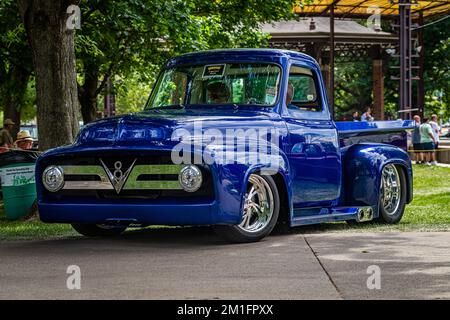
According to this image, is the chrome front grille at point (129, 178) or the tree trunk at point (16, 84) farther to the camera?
the tree trunk at point (16, 84)

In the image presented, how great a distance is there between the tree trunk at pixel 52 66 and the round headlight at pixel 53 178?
408 centimetres

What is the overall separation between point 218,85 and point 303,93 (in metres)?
0.97

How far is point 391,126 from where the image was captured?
39.1ft

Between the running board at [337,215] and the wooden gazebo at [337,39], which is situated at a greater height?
the wooden gazebo at [337,39]

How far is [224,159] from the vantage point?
8555mm

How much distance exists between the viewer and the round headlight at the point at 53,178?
910 centimetres

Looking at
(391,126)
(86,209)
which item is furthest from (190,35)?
(86,209)

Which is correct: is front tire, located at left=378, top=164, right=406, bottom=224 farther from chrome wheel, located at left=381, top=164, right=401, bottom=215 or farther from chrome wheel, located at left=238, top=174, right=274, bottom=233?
chrome wheel, located at left=238, top=174, right=274, bottom=233

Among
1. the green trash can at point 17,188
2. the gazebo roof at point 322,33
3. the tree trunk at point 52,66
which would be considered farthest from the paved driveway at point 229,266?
the gazebo roof at point 322,33

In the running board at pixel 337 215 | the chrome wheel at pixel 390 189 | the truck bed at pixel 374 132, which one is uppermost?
the truck bed at pixel 374 132

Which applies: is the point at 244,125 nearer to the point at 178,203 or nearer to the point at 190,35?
the point at 178,203

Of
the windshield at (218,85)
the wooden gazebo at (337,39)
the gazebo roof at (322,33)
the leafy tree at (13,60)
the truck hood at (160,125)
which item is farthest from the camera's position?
the wooden gazebo at (337,39)

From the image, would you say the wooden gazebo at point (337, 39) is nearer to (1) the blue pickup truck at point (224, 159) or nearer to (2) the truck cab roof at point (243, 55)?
(1) the blue pickup truck at point (224, 159)

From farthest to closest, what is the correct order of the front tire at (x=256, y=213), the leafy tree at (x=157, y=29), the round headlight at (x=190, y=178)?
the leafy tree at (x=157, y=29) < the front tire at (x=256, y=213) < the round headlight at (x=190, y=178)
